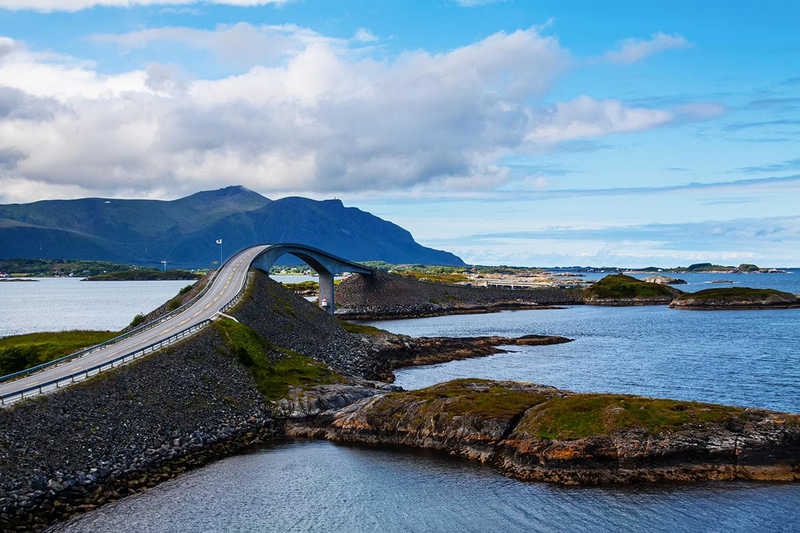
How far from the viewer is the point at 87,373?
5112cm

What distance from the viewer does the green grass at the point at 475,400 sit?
49156mm

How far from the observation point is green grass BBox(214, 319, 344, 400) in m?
62.9

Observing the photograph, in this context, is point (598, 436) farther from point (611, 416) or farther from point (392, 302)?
point (392, 302)

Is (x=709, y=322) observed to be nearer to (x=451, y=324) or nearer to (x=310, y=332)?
(x=451, y=324)

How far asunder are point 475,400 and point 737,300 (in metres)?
167

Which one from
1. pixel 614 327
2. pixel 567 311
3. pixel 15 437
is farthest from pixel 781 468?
pixel 567 311

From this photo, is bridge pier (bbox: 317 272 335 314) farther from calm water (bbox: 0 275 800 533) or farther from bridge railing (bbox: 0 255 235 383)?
calm water (bbox: 0 275 800 533)

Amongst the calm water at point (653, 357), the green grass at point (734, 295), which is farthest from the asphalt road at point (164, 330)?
the green grass at point (734, 295)

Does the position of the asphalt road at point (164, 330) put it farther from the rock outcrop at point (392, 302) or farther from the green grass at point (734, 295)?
the green grass at point (734, 295)

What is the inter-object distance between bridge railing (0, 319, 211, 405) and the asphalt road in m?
0.49

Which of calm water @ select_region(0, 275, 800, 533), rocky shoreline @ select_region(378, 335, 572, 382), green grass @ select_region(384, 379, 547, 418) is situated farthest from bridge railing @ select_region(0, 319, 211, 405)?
rocky shoreline @ select_region(378, 335, 572, 382)

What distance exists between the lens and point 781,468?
129 ft

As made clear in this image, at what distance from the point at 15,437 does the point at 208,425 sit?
47.4 ft

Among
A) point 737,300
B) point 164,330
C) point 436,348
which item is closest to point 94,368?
point 164,330
